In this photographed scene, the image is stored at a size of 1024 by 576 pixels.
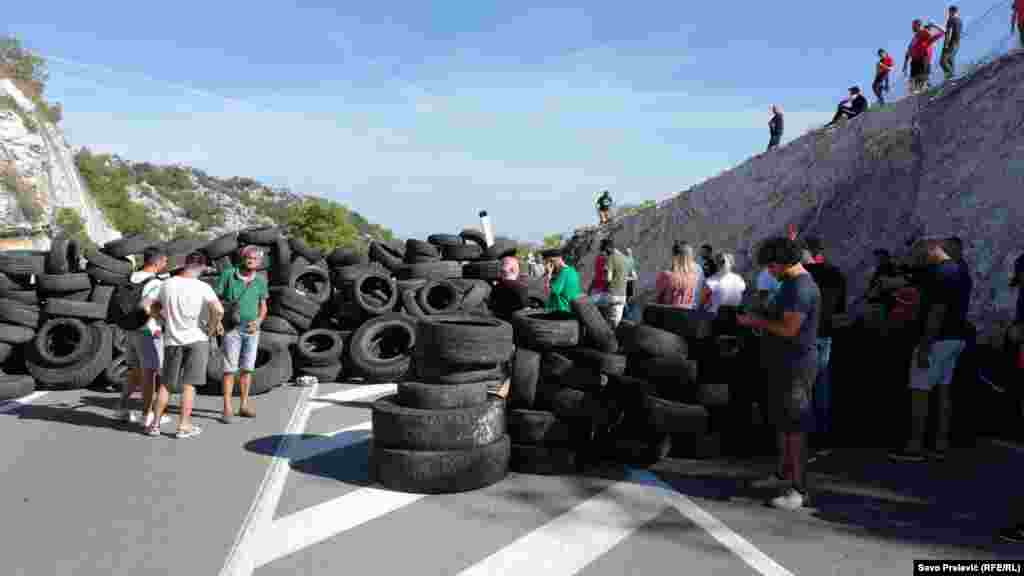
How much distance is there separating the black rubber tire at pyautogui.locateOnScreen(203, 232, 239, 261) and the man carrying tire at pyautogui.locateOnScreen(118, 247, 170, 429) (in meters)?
4.82

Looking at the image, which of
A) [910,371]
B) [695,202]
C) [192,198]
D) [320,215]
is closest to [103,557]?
[910,371]

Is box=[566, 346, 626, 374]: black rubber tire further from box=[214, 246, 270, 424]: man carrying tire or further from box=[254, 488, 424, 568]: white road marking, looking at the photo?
box=[214, 246, 270, 424]: man carrying tire

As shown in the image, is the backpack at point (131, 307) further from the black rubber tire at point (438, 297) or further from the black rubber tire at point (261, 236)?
the black rubber tire at point (438, 297)

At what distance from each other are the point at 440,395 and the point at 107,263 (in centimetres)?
790

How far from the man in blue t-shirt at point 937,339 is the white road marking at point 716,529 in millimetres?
2637

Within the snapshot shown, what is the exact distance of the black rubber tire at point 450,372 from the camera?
18.4 feet

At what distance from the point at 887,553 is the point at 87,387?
406 inches

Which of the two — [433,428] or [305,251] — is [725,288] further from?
[305,251]

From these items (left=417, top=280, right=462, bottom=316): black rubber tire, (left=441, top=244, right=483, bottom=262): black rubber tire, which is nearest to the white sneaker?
(left=417, top=280, right=462, bottom=316): black rubber tire

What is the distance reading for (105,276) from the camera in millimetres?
9984

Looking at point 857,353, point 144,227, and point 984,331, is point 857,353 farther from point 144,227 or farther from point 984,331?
point 144,227

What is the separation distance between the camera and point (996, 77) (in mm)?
14328

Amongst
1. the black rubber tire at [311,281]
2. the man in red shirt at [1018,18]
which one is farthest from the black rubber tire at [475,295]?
the man in red shirt at [1018,18]

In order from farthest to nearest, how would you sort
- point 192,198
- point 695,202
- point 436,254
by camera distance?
point 192,198, point 695,202, point 436,254
